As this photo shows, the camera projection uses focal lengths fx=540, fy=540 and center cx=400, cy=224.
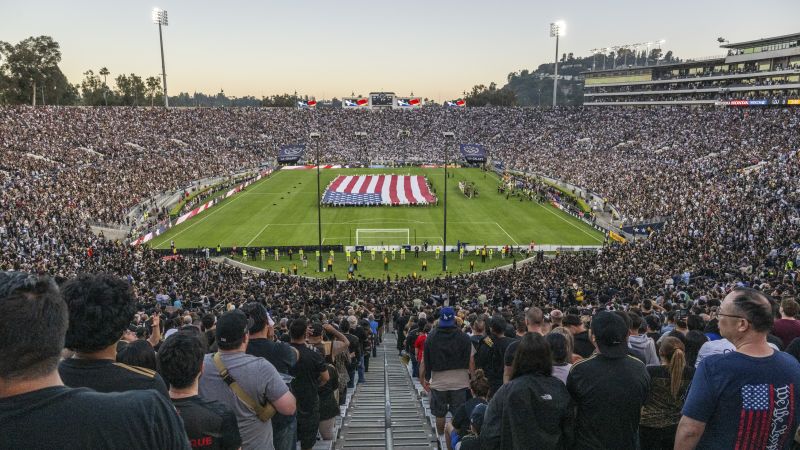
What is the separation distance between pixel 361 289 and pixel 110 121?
209 ft

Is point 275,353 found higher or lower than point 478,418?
higher

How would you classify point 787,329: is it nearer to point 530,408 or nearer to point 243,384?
point 530,408

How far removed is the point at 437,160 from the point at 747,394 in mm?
86112

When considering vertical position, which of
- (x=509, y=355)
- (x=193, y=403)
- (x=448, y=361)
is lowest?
(x=448, y=361)

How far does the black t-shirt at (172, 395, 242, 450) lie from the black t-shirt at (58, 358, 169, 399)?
0.64 m

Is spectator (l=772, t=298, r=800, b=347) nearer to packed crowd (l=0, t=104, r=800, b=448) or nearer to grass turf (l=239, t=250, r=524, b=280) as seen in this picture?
packed crowd (l=0, t=104, r=800, b=448)

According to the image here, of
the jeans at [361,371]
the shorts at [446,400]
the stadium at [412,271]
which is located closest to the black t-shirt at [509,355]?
the stadium at [412,271]

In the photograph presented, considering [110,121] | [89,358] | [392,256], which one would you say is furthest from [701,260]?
[110,121]

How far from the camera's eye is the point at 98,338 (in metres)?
3.18

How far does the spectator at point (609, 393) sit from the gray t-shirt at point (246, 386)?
2.45 metres

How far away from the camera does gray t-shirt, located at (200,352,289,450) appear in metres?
4.53

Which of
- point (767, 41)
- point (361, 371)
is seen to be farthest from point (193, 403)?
point (767, 41)

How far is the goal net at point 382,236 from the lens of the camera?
40.5 metres

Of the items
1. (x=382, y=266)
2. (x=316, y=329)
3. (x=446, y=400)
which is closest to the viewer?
(x=446, y=400)
